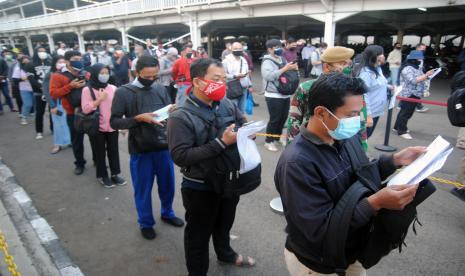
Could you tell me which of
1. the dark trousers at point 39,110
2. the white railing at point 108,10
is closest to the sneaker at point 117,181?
the dark trousers at point 39,110

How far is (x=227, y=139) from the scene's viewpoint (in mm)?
2268

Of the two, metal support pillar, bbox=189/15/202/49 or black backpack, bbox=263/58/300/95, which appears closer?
black backpack, bbox=263/58/300/95

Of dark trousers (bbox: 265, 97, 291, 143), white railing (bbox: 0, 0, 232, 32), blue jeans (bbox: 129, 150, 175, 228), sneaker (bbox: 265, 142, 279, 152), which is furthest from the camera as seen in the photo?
white railing (bbox: 0, 0, 232, 32)

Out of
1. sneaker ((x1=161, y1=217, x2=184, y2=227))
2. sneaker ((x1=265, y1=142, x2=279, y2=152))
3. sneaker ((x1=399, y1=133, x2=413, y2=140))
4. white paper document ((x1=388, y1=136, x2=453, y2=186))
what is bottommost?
sneaker ((x1=399, y1=133, x2=413, y2=140))

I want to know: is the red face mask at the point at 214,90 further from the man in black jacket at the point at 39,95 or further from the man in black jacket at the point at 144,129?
the man in black jacket at the point at 39,95

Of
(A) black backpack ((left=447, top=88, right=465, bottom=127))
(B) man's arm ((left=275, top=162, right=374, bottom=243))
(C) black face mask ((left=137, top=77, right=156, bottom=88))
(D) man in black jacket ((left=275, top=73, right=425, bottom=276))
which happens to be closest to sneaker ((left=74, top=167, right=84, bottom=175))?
(C) black face mask ((left=137, top=77, right=156, bottom=88))

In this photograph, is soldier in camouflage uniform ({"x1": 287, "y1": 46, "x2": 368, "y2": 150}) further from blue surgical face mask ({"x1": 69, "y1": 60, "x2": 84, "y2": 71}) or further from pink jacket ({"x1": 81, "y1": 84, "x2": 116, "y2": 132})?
blue surgical face mask ({"x1": 69, "y1": 60, "x2": 84, "y2": 71})

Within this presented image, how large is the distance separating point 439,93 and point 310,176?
44.1 feet

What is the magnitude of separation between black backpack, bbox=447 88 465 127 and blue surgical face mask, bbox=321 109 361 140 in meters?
2.54

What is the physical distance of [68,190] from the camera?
15.9 ft

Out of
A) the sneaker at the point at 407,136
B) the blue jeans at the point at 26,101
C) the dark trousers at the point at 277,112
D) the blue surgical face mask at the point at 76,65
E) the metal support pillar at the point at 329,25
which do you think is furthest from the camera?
the metal support pillar at the point at 329,25

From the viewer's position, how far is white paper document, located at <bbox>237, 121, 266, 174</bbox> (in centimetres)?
217

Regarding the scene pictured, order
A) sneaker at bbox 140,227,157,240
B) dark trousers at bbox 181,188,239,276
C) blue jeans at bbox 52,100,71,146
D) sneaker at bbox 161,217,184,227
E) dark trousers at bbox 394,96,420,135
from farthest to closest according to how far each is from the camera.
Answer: dark trousers at bbox 394,96,420,135, blue jeans at bbox 52,100,71,146, sneaker at bbox 161,217,184,227, sneaker at bbox 140,227,157,240, dark trousers at bbox 181,188,239,276

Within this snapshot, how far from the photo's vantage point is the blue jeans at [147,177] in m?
3.41
